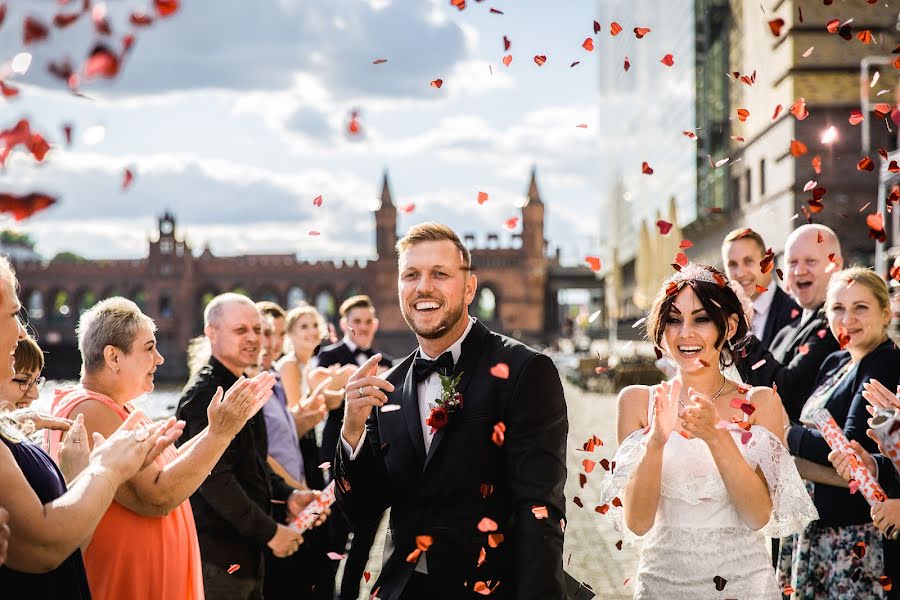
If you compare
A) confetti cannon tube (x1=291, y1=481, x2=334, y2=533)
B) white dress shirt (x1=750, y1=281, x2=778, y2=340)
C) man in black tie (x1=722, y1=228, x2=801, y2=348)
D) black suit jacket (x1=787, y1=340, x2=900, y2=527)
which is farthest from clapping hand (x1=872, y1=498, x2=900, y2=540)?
confetti cannon tube (x1=291, y1=481, x2=334, y2=533)

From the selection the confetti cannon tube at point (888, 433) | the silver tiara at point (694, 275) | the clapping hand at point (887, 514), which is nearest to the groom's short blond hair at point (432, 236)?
Answer: the silver tiara at point (694, 275)

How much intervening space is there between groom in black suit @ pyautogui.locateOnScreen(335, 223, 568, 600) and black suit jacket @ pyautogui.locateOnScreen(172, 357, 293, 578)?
1.49 m

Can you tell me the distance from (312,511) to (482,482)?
2303mm

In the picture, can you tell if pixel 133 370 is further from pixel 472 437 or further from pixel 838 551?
pixel 838 551

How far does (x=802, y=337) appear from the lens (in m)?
4.70

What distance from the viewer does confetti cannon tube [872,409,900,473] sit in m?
3.63

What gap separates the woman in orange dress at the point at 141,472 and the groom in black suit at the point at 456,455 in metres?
0.45

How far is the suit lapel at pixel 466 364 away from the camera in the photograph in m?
2.90

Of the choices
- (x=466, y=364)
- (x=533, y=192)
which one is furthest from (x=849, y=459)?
(x=533, y=192)

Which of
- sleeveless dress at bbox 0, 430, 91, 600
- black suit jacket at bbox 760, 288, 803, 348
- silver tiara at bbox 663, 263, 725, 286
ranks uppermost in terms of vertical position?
silver tiara at bbox 663, 263, 725, 286

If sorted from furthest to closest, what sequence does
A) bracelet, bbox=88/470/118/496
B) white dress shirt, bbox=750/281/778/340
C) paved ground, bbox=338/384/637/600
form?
paved ground, bbox=338/384/637/600 → white dress shirt, bbox=750/281/778/340 → bracelet, bbox=88/470/118/496

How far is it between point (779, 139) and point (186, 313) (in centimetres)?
5648

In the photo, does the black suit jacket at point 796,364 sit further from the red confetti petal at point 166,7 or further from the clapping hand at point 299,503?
the red confetti petal at point 166,7

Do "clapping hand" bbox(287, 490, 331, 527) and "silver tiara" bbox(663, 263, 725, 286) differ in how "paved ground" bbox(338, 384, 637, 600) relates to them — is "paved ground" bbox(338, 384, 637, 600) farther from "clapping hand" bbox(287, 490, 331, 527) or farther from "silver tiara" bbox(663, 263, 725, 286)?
"silver tiara" bbox(663, 263, 725, 286)
